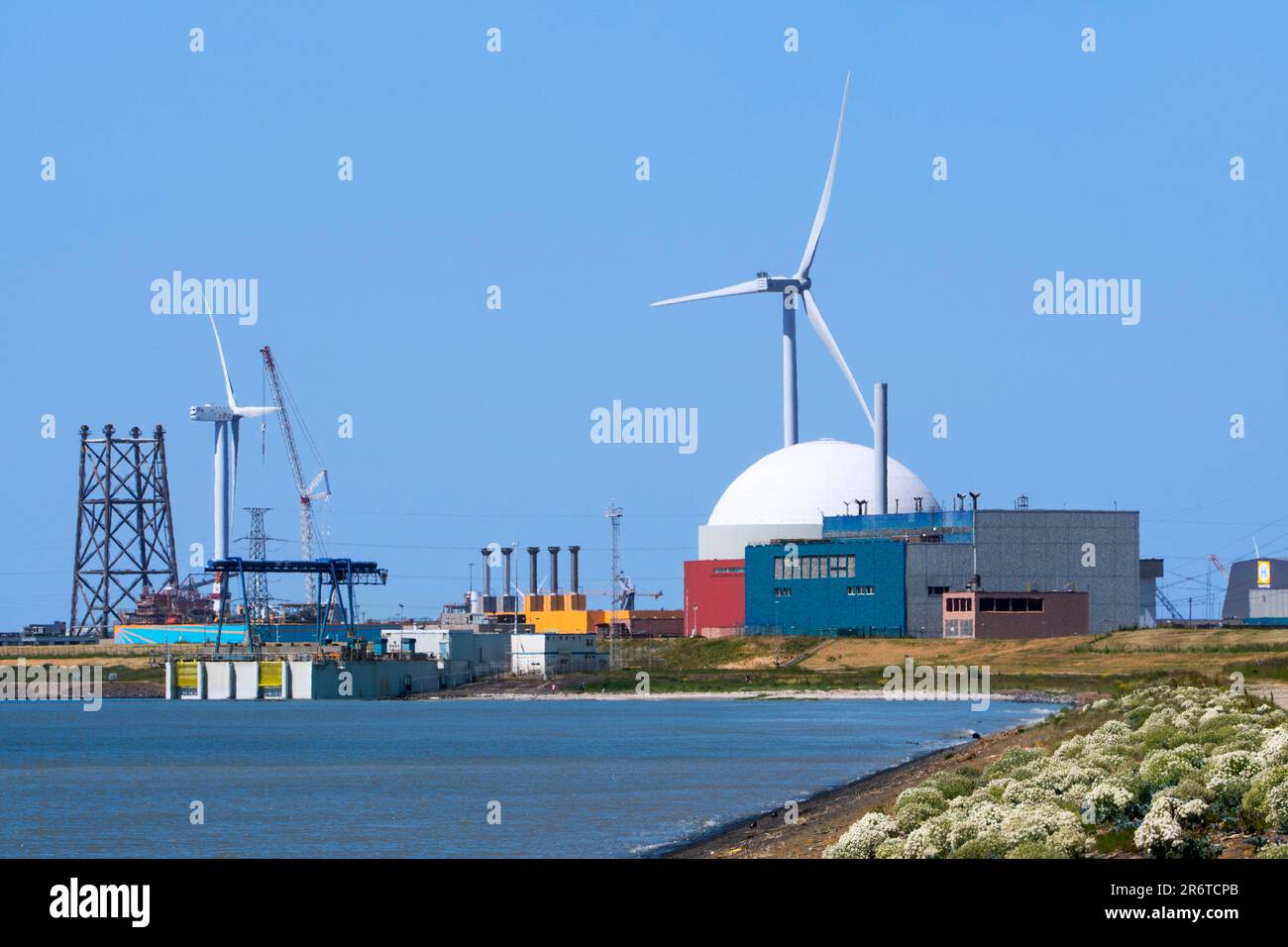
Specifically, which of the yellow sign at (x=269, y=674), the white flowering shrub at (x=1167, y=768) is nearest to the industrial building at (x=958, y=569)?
the yellow sign at (x=269, y=674)

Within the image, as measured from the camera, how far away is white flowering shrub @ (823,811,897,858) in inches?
981

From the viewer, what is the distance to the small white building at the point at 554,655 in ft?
445

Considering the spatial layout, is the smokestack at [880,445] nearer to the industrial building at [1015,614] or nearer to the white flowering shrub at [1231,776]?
the industrial building at [1015,614]

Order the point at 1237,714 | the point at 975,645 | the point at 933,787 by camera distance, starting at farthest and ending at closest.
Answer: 1. the point at 975,645
2. the point at 1237,714
3. the point at 933,787

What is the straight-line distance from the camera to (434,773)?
58562 millimetres

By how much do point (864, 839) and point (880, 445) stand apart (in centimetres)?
11404

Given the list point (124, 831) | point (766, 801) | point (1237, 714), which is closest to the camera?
point (1237, 714)

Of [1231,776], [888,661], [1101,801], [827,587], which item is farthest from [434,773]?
[827,587]

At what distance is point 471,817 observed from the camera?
43594 millimetres
